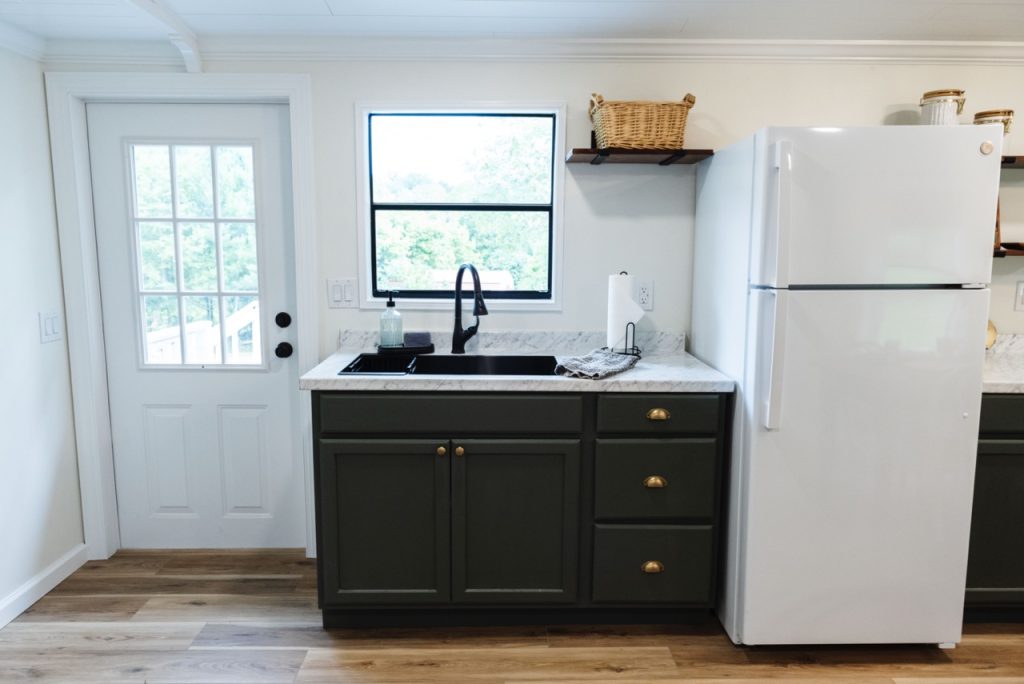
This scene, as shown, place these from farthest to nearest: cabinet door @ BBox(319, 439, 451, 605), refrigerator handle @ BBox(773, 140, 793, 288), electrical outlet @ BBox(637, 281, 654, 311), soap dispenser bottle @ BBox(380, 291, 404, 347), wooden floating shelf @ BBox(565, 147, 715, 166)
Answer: electrical outlet @ BBox(637, 281, 654, 311)
soap dispenser bottle @ BBox(380, 291, 404, 347)
wooden floating shelf @ BBox(565, 147, 715, 166)
cabinet door @ BBox(319, 439, 451, 605)
refrigerator handle @ BBox(773, 140, 793, 288)

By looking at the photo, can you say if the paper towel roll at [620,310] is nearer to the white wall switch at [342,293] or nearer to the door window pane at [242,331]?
the white wall switch at [342,293]

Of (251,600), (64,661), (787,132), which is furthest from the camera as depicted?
(251,600)

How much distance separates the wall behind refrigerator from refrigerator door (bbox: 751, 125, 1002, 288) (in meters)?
0.72

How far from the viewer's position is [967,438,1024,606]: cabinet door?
6.91 ft

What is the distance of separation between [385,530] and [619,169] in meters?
1.64

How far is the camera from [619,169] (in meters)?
2.56

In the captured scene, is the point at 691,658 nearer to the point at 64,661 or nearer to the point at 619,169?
the point at 619,169

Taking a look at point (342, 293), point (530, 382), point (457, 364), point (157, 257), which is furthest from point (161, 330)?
point (530, 382)

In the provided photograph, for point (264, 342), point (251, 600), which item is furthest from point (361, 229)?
point (251, 600)

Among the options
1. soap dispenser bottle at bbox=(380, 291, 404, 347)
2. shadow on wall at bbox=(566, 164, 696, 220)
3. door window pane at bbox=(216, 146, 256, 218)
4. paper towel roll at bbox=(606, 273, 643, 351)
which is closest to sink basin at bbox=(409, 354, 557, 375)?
soap dispenser bottle at bbox=(380, 291, 404, 347)

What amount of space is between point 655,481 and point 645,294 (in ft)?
2.76

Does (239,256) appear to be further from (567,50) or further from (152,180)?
(567,50)

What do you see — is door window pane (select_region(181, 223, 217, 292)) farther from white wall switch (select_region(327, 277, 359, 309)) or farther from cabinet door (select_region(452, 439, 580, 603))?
cabinet door (select_region(452, 439, 580, 603))

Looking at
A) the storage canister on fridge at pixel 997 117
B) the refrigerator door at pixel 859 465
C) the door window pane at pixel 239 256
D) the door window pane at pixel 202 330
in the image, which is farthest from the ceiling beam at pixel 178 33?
the storage canister on fridge at pixel 997 117
